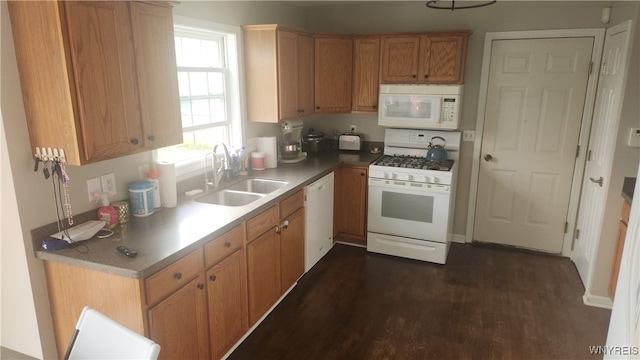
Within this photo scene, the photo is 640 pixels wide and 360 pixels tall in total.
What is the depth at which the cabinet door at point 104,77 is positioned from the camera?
177cm

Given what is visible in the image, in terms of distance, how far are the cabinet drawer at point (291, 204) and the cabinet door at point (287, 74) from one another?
765 mm

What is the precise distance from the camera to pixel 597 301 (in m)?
3.10

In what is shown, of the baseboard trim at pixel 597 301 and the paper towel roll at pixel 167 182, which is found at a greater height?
the paper towel roll at pixel 167 182

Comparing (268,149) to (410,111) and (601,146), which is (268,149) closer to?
(410,111)

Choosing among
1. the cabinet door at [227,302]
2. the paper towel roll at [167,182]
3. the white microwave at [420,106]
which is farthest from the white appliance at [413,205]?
the paper towel roll at [167,182]

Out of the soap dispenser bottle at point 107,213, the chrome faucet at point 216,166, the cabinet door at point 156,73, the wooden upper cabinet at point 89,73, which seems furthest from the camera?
the chrome faucet at point 216,166

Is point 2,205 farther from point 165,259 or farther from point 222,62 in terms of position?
point 222,62

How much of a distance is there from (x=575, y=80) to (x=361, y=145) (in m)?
2.11

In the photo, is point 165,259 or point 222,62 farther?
point 222,62

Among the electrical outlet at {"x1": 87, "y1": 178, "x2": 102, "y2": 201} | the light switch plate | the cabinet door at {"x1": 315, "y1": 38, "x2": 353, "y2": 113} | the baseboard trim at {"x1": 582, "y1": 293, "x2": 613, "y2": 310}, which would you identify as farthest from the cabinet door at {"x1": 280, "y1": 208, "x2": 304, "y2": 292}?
the light switch plate

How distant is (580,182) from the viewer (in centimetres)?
378

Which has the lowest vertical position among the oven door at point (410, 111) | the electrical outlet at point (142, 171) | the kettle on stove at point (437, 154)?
the kettle on stove at point (437, 154)

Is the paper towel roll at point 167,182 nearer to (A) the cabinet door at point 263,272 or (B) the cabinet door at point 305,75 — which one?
(A) the cabinet door at point 263,272

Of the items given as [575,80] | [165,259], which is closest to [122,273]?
[165,259]
